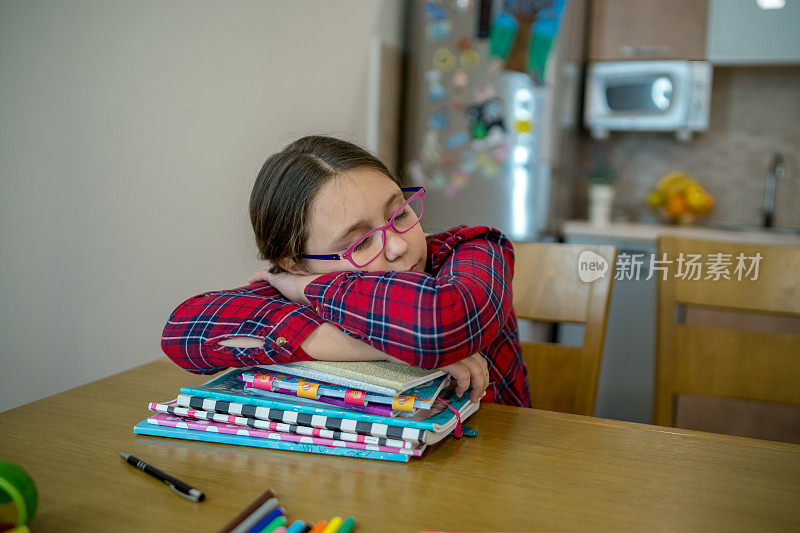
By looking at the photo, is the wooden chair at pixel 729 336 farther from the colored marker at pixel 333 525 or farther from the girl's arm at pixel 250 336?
the colored marker at pixel 333 525

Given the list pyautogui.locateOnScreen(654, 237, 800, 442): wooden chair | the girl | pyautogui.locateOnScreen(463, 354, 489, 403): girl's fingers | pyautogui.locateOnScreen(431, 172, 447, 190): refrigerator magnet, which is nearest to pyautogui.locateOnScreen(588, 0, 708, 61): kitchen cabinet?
pyautogui.locateOnScreen(431, 172, 447, 190): refrigerator magnet

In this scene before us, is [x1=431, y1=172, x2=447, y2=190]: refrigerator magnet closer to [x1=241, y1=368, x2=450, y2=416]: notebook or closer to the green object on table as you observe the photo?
[x1=241, y1=368, x2=450, y2=416]: notebook

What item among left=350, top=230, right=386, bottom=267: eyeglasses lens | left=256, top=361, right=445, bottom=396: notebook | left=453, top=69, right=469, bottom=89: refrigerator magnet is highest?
left=453, top=69, right=469, bottom=89: refrigerator magnet

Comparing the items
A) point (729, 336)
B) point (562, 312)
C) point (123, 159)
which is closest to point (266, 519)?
point (562, 312)

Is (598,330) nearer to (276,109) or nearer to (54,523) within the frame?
(54,523)

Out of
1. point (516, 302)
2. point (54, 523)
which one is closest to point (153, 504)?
point (54, 523)

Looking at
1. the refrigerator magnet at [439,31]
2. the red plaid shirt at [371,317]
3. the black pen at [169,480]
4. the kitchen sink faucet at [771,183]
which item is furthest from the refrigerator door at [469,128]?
the black pen at [169,480]

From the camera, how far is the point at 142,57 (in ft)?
5.41

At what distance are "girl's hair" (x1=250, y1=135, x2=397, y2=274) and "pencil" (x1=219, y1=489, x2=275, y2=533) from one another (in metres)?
0.37

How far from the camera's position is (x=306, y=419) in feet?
2.45

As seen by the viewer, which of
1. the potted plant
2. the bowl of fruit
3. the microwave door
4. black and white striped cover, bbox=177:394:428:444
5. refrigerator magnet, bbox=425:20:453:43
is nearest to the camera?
→ black and white striped cover, bbox=177:394:428:444

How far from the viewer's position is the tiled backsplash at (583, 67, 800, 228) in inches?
122

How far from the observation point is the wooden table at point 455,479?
0.60 metres

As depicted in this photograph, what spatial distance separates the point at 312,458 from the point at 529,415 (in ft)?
0.97
